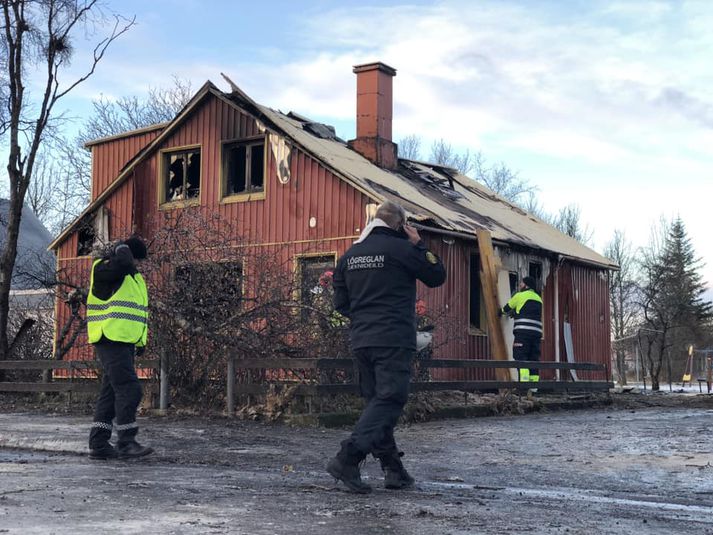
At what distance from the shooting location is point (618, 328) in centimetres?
5588

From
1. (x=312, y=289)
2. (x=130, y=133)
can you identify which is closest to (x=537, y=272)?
(x=130, y=133)

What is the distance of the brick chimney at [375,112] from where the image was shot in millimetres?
22047

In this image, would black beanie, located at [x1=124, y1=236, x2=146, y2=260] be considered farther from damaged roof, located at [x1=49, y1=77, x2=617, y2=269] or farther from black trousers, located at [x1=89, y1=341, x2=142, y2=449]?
damaged roof, located at [x1=49, y1=77, x2=617, y2=269]

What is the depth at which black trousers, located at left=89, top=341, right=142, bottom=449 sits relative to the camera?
8.30 meters

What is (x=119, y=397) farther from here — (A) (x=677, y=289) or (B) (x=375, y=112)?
(A) (x=677, y=289)

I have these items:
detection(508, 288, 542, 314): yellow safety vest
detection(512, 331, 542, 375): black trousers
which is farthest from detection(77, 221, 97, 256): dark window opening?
detection(512, 331, 542, 375): black trousers

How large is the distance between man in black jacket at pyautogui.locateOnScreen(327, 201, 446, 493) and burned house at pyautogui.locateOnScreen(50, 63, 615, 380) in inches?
428

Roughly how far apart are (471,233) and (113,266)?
474 inches

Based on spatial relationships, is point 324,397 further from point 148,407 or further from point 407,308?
point 407,308

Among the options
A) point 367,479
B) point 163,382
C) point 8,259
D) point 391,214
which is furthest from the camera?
point 8,259

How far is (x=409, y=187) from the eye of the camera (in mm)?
21172

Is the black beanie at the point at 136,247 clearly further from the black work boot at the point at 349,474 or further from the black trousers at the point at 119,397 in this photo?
the black work boot at the point at 349,474

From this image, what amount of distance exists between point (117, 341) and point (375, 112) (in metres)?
14.5

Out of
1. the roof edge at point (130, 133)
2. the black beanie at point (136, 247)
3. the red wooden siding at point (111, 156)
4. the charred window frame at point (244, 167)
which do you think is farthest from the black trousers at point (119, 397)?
the red wooden siding at point (111, 156)
